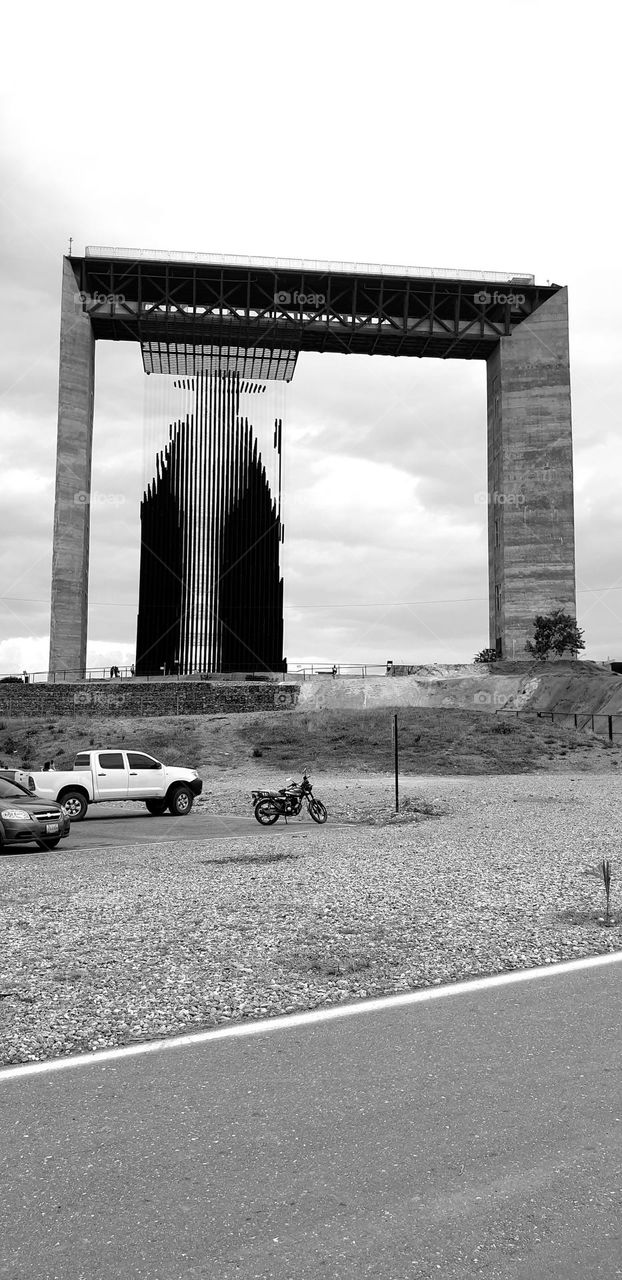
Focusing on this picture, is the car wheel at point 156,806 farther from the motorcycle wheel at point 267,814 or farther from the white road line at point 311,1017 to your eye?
the white road line at point 311,1017

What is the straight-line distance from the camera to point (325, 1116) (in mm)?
4570

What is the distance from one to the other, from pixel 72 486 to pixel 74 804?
61.7 metres

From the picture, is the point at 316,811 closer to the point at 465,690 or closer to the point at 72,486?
the point at 465,690

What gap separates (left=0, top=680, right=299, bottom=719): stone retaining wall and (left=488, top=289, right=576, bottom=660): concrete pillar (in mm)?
26162

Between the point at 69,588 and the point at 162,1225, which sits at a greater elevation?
the point at 69,588

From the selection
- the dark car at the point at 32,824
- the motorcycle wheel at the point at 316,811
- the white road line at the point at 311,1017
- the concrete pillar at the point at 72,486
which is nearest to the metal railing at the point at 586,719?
the motorcycle wheel at the point at 316,811

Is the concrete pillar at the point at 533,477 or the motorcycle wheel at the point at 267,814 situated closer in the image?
the motorcycle wheel at the point at 267,814

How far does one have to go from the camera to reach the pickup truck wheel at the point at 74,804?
78.5ft

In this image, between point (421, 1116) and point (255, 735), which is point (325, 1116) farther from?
point (255, 735)

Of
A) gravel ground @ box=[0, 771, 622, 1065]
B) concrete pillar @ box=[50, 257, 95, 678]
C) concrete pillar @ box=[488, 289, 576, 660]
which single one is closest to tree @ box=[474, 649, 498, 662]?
concrete pillar @ box=[488, 289, 576, 660]

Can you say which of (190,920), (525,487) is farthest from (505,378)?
(190,920)

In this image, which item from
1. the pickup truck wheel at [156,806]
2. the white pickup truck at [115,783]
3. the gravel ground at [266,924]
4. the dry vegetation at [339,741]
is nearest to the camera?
the gravel ground at [266,924]

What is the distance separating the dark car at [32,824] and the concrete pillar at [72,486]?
61.0 metres

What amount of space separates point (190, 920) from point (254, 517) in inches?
3206
